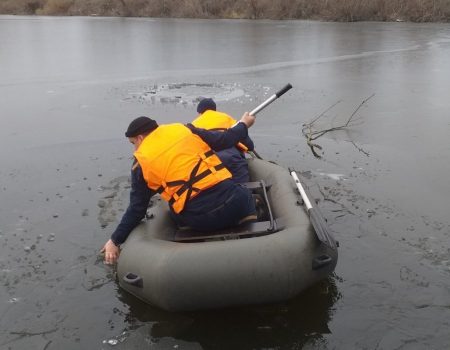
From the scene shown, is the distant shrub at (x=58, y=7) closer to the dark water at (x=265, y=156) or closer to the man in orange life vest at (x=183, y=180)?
the dark water at (x=265, y=156)

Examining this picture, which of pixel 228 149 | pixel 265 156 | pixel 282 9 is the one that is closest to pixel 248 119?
pixel 228 149

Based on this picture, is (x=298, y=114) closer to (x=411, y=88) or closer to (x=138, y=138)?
(x=411, y=88)

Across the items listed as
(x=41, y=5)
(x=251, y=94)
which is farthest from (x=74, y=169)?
(x=41, y=5)

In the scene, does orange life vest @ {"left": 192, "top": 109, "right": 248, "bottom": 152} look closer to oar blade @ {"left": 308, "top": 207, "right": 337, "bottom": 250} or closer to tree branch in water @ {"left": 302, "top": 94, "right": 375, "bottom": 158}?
oar blade @ {"left": 308, "top": 207, "right": 337, "bottom": 250}

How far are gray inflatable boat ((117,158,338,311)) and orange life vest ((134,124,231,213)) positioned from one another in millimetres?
373

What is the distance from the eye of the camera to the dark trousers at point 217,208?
3496mm

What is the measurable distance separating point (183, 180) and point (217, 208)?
32 centimetres

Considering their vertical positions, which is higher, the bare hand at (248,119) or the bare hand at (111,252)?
the bare hand at (248,119)

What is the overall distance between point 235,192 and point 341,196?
6.71ft

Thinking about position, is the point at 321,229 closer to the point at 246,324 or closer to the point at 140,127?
the point at 246,324

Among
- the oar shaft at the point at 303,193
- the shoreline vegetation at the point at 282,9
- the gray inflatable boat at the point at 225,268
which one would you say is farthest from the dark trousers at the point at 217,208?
the shoreline vegetation at the point at 282,9

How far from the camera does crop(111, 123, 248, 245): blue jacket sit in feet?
11.5

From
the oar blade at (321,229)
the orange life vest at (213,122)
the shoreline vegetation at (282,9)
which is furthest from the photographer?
the shoreline vegetation at (282,9)

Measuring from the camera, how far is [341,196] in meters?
5.25
